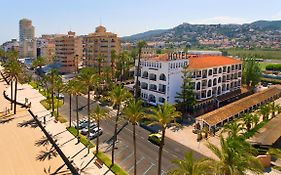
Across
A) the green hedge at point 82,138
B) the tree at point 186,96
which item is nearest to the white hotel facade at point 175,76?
the tree at point 186,96

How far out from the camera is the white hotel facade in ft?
271

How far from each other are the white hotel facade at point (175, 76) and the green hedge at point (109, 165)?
31160mm

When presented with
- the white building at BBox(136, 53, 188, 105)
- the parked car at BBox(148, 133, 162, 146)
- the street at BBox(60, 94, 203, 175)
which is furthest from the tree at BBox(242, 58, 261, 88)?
the parked car at BBox(148, 133, 162, 146)

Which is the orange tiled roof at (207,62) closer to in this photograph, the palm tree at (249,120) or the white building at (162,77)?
the white building at (162,77)

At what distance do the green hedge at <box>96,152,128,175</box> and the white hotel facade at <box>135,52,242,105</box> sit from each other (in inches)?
1227

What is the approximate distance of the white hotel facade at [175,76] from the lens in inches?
3258

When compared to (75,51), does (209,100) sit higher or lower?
lower

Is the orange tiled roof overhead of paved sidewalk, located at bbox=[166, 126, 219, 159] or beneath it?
overhead

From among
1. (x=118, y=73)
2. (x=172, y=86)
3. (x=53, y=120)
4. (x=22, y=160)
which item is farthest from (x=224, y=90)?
(x=22, y=160)

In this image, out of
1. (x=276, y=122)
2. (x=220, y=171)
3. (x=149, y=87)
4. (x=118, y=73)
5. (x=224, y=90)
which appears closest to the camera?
(x=220, y=171)

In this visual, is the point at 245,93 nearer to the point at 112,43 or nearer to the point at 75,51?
the point at 112,43

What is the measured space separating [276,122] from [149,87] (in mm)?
34281

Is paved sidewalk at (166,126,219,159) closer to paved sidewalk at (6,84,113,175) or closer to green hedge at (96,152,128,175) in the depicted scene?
green hedge at (96,152,128,175)

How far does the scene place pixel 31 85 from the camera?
436 feet
